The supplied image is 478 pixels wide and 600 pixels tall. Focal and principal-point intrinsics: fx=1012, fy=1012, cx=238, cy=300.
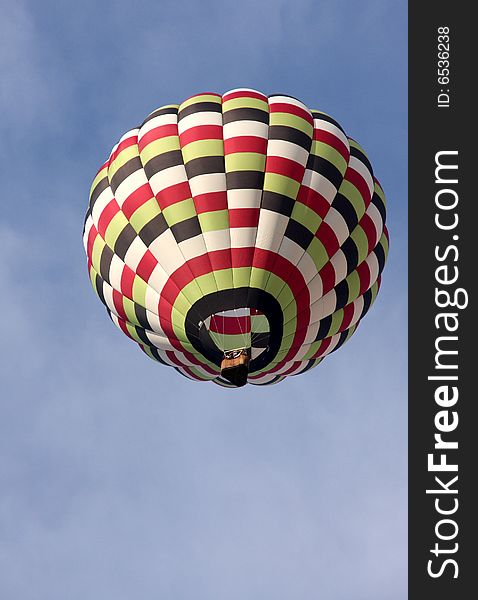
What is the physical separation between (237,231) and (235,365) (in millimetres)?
1724

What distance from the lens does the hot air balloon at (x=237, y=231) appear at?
13.1 metres

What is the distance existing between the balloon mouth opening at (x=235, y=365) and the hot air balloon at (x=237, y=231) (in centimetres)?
2

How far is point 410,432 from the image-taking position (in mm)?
13078

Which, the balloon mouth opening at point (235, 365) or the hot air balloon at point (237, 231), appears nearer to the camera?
the balloon mouth opening at point (235, 365)

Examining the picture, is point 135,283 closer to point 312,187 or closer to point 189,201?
point 189,201

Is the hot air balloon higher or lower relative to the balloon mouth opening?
higher

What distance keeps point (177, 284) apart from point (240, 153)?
6.32 feet

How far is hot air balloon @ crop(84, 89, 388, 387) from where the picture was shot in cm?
1309

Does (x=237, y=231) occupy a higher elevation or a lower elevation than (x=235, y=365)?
higher

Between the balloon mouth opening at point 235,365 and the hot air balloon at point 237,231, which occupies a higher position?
the hot air balloon at point 237,231

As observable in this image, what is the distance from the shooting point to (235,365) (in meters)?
13.0

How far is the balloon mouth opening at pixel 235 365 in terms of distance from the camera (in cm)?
1298

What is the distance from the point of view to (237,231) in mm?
13047

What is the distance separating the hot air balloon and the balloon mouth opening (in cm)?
2
